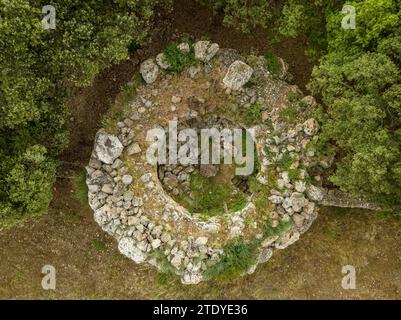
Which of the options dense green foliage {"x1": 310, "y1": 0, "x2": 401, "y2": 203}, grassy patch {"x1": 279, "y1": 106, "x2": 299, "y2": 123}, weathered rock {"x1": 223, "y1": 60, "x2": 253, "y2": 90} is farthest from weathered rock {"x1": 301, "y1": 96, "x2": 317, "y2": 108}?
dense green foliage {"x1": 310, "y1": 0, "x2": 401, "y2": 203}

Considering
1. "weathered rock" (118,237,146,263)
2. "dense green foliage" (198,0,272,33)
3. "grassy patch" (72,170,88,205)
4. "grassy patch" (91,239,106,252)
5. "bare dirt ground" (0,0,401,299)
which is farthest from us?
"grassy patch" (91,239,106,252)

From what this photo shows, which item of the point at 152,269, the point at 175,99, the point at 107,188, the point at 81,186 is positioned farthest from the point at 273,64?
the point at 152,269

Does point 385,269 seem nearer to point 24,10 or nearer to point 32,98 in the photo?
point 32,98

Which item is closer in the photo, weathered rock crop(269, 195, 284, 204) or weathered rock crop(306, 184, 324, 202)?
weathered rock crop(306, 184, 324, 202)

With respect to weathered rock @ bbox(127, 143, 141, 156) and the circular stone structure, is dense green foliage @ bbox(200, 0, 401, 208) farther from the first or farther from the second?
weathered rock @ bbox(127, 143, 141, 156)

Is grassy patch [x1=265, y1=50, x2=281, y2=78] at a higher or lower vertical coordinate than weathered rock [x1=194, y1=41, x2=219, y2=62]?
lower

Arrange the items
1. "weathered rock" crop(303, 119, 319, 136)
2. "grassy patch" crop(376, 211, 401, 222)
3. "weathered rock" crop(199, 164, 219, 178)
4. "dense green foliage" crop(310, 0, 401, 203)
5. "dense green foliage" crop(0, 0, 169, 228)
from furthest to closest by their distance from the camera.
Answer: "weathered rock" crop(199, 164, 219, 178) → "weathered rock" crop(303, 119, 319, 136) → "grassy patch" crop(376, 211, 401, 222) → "dense green foliage" crop(310, 0, 401, 203) → "dense green foliage" crop(0, 0, 169, 228)
